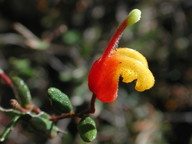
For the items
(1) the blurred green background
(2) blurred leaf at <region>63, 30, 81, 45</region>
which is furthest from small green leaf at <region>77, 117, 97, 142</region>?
(2) blurred leaf at <region>63, 30, 81, 45</region>

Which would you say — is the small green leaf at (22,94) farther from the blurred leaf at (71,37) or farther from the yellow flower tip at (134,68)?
the blurred leaf at (71,37)

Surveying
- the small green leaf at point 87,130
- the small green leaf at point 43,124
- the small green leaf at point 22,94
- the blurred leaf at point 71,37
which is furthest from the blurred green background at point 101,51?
the small green leaf at point 87,130

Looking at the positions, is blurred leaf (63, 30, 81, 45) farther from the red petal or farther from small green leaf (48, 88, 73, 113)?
the red petal

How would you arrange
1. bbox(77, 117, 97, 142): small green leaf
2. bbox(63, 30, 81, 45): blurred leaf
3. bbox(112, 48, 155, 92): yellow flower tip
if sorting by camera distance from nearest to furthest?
1. bbox(112, 48, 155, 92): yellow flower tip
2. bbox(77, 117, 97, 142): small green leaf
3. bbox(63, 30, 81, 45): blurred leaf

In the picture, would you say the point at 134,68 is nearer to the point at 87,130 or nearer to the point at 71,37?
the point at 87,130

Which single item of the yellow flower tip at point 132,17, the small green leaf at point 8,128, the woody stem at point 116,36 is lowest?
the small green leaf at point 8,128
